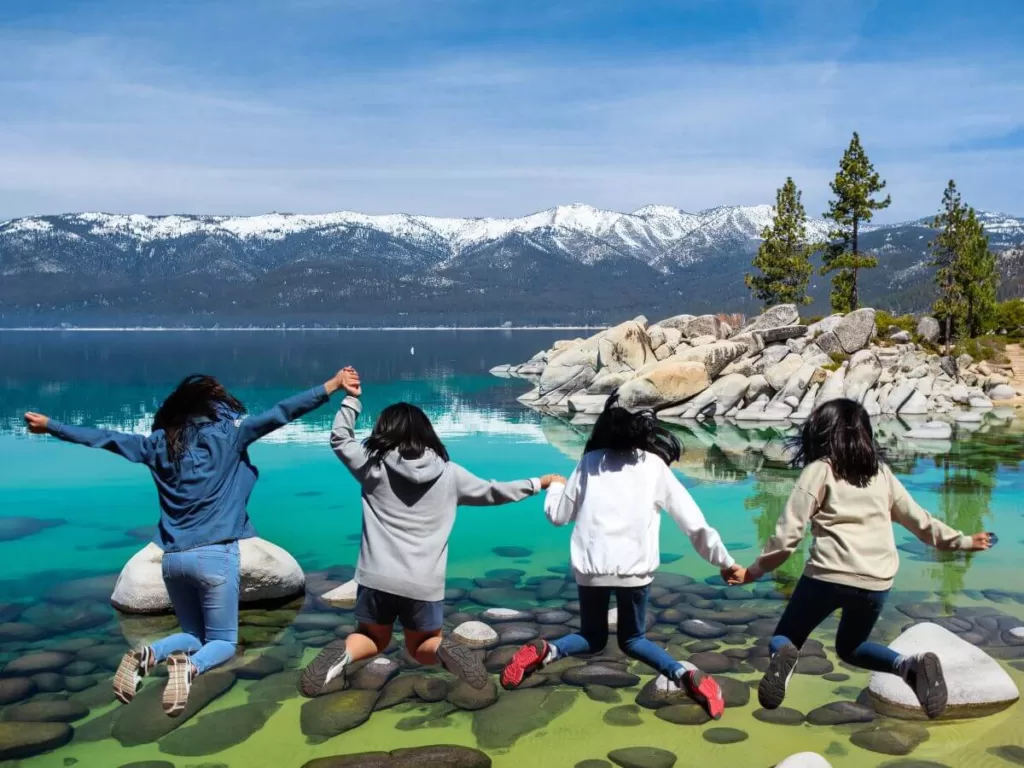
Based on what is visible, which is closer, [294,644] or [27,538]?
[294,644]

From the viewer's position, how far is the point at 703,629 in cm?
982

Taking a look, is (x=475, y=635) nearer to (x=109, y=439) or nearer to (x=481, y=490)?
(x=481, y=490)

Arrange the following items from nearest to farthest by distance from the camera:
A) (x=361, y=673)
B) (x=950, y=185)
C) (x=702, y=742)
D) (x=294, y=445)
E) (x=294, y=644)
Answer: (x=702, y=742)
(x=361, y=673)
(x=294, y=644)
(x=294, y=445)
(x=950, y=185)

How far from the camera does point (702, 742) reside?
22.8ft

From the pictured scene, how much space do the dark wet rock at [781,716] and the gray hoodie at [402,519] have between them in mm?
3035

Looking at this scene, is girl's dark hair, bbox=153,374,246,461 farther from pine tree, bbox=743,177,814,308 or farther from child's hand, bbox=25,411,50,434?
pine tree, bbox=743,177,814,308

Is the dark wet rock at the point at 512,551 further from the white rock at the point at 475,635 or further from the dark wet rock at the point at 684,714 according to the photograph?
the dark wet rock at the point at 684,714

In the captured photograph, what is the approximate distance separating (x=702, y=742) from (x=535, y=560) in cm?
715

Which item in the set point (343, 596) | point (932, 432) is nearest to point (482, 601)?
point (343, 596)

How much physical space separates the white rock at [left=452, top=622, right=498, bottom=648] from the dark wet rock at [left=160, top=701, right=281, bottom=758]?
2263 mm

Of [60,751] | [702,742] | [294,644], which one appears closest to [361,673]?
[294,644]

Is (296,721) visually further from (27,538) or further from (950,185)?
(950,185)

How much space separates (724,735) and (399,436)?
→ 350cm

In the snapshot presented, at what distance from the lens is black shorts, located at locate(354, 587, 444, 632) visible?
630 cm
